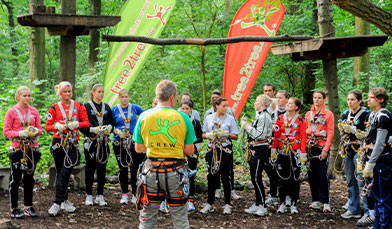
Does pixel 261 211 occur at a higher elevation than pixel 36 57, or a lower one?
lower

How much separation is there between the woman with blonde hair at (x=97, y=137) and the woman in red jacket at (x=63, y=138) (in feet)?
1.11

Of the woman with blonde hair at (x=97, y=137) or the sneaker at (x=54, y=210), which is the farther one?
the woman with blonde hair at (x=97, y=137)

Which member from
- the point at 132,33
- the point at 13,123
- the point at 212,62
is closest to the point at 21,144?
the point at 13,123

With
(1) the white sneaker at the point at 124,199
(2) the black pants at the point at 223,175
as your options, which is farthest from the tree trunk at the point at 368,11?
(1) the white sneaker at the point at 124,199

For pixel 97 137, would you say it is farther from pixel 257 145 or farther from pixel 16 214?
pixel 257 145

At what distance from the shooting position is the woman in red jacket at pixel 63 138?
20.6 ft

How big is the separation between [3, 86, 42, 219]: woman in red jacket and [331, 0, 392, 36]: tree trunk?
465 centimetres

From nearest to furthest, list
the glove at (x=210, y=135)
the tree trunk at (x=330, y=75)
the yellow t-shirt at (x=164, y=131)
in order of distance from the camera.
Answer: the yellow t-shirt at (x=164, y=131), the glove at (x=210, y=135), the tree trunk at (x=330, y=75)

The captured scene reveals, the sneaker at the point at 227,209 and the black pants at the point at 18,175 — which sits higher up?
the black pants at the point at 18,175

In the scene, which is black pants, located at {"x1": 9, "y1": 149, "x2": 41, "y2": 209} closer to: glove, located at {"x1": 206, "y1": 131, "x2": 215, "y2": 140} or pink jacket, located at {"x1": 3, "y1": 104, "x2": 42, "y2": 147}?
pink jacket, located at {"x1": 3, "y1": 104, "x2": 42, "y2": 147}

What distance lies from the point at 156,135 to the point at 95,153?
10.1 feet

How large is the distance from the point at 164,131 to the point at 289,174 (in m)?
3.45

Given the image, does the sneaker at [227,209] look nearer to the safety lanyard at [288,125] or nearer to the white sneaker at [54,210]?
the safety lanyard at [288,125]

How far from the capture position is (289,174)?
6812 mm
